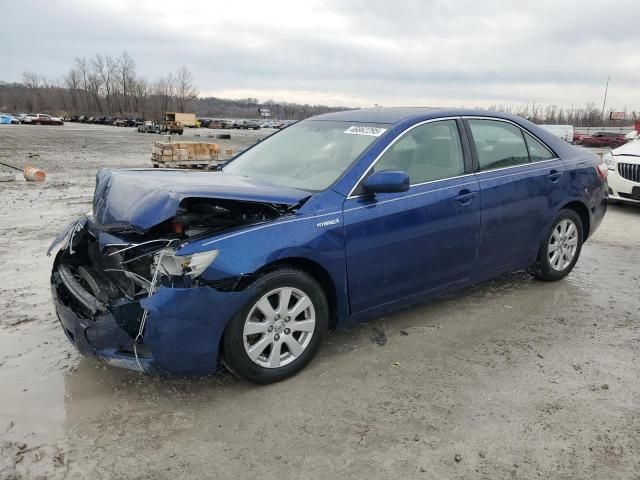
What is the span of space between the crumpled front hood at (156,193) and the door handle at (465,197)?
1288 millimetres

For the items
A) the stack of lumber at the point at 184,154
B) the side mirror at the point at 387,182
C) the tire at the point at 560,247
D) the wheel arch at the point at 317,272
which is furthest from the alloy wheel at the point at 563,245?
the stack of lumber at the point at 184,154

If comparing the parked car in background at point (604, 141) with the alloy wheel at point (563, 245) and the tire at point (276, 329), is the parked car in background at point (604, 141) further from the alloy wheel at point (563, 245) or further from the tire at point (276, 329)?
the tire at point (276, 329)

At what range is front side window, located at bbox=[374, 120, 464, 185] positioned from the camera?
3.84 metres

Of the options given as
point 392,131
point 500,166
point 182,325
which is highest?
point 392,131

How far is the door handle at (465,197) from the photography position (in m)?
4.04

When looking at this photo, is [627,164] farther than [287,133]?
Yes

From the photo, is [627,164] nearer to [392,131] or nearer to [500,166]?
[500,166]

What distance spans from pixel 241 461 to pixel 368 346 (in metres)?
1.49

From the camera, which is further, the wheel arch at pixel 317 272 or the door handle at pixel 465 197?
the door handle at pixel 465 197

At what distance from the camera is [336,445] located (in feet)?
8.96

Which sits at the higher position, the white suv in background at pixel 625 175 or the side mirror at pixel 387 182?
the side mirror at pixel 387 182

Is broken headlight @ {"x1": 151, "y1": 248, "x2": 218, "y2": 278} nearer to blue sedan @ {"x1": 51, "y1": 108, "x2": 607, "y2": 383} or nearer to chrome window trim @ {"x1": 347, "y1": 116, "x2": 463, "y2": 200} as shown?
blue sedan @ {"x1": 51, "y1": 108, "x2": 607, "y2": 383}

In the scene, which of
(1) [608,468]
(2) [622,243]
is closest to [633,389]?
(1) [608,468]

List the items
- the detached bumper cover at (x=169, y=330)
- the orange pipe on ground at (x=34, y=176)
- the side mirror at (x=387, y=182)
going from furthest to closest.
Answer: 1. the orange pipe on ground at (x=34, y=176)
2. the side mirror at (x=387, y=182)
3. the detached bumper cover at (x=169, y=330)
